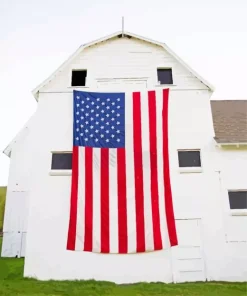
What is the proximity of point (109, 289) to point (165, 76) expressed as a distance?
9427mm

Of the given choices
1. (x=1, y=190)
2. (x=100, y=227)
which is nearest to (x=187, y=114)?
(x=100, y=227)

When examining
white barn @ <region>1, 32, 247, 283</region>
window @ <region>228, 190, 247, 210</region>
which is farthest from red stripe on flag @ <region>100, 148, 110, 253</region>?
window @ <region>228, 190, 247, 210</region>

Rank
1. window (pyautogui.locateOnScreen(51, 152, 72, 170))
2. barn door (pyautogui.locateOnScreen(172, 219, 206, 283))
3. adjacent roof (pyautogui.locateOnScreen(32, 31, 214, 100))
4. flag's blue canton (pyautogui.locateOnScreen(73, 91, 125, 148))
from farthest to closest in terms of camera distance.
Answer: adjacent roof (pyautogui.locateOnScreen(32, 31, 214, 100)) < window (pyautogui.locateOnScreen(51, 152, 72, 170)) < flag's blue canton (pyautogui.locateOnScreen(73, 91, 125, 148)) < barn door (pyautogui.locateOnScreen(172, 219, 206, 283))

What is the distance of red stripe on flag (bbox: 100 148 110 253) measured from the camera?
34.4 ft

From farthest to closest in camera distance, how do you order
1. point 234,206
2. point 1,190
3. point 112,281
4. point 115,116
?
point 1,190 → point 115,116 → point 234,206 → point 112,281

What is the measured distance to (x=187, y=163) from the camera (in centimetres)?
1173

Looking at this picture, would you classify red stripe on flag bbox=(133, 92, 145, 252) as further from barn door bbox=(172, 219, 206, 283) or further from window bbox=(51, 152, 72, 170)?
window bbox=(51, 152, 72, 170)

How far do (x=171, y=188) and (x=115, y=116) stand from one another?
154 inches

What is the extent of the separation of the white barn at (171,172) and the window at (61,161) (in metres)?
0.04

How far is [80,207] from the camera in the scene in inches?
427

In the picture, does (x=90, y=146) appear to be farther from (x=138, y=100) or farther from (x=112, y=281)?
(x=112, y=281)

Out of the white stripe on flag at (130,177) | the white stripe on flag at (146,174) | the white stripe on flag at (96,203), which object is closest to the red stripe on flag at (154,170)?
the white stripe on flag at (146,174)

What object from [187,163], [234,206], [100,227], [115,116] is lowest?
[100,227]

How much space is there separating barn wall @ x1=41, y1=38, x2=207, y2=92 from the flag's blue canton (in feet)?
2.65
